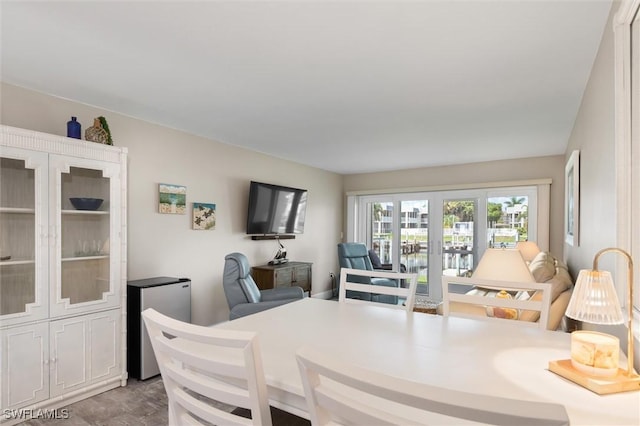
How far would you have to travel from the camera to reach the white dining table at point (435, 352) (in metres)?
0.97

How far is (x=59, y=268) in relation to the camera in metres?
2.58

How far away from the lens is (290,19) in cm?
181

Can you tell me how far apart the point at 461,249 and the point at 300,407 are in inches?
217

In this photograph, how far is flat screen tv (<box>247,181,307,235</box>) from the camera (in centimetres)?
470

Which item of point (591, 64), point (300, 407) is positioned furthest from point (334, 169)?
point (300, 407)

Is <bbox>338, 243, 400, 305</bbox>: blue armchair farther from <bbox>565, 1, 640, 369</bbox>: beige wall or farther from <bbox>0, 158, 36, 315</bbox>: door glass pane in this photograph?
<bbox>0, 158, 36, 315</bbox>: door glass pane

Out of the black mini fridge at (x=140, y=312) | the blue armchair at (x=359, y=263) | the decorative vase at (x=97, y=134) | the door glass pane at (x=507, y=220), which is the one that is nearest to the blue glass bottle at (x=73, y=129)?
the decorative vase at (x=97, y=134)

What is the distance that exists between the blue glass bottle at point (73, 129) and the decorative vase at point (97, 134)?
0.07 metres

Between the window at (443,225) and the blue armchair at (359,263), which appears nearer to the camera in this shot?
the blue armchair at (359,263)

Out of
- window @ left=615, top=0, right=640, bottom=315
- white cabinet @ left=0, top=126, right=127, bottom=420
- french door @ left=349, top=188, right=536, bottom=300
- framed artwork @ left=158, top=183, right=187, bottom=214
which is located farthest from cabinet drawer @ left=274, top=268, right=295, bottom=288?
window @ left=615, top=0, right=640, bottom=315

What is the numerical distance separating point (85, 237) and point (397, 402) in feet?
9.71

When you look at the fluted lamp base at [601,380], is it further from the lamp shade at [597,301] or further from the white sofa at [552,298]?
the white sofa at [552,298]

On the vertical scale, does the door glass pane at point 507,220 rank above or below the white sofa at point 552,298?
above

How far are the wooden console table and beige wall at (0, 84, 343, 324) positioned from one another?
25 centimetres
